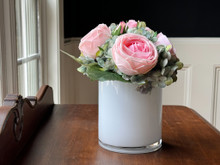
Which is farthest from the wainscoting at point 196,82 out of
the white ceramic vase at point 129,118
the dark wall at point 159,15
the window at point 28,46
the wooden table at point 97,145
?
the white ceramic vase at point 129,118

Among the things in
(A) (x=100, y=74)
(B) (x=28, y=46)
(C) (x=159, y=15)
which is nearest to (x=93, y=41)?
(A) (x=100, y=74)

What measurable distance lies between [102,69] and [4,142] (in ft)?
0.87

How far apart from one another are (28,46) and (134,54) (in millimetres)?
1113

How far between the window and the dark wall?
36.3 inches

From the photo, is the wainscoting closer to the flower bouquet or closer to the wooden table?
the wooden table

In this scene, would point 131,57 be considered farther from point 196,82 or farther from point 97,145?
point 196,82

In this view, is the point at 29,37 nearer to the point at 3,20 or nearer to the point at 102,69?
the point at 3,20

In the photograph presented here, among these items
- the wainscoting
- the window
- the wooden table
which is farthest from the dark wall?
the wooden table

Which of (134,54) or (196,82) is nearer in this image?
(134,54)

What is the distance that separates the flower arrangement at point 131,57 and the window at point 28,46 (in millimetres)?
813

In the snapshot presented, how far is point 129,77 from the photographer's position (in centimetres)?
80

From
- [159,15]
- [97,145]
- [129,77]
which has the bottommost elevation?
[97,145]

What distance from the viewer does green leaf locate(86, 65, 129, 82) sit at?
2.64ft

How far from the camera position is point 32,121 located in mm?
964
